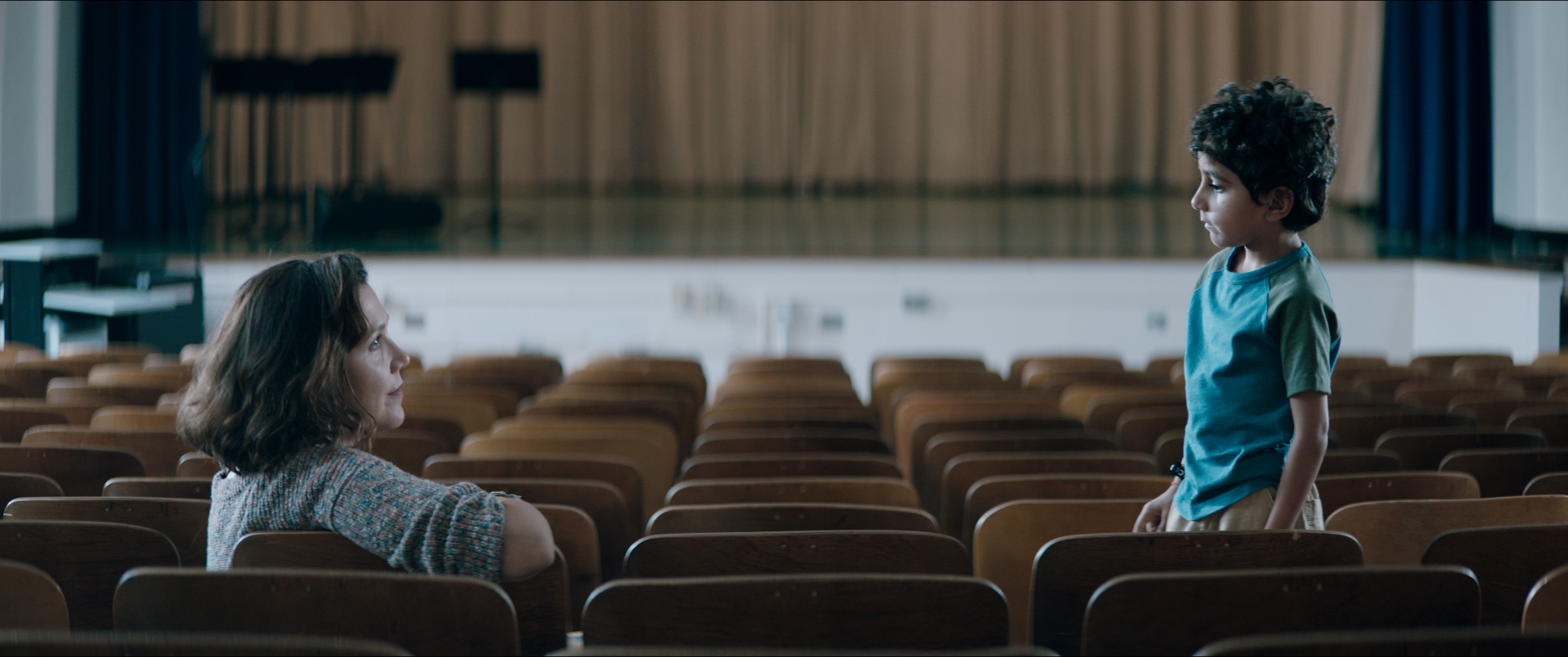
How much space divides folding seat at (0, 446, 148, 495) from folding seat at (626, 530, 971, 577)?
131cm

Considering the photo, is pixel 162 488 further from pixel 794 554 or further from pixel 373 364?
pixel 794 554

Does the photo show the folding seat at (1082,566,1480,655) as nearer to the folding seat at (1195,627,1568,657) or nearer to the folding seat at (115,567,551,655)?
the folding seat at (1195,627,1568,657)

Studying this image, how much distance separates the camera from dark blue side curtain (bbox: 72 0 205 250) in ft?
34.6

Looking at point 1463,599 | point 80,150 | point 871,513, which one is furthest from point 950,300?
point 80,150

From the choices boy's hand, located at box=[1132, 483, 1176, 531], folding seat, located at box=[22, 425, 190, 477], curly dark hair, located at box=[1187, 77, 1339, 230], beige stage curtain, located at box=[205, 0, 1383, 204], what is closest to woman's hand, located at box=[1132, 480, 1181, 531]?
boy's hand, located at box=[1132, 483, 1176, 531]

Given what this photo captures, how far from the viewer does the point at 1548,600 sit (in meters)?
1.53

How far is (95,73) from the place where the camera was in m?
10.5

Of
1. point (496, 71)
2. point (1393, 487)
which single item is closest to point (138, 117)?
point (496, 71)

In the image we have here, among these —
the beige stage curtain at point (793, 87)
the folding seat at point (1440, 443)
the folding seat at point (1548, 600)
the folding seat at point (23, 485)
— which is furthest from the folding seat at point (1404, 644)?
the beige stage curtain at point (793, 87)

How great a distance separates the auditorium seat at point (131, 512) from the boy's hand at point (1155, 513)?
1.51 m

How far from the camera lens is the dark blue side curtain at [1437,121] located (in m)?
9.50

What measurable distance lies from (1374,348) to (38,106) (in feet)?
32.4

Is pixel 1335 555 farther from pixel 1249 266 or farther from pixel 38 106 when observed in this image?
pixel 38 106

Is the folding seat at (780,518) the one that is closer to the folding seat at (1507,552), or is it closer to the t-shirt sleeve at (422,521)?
the t-shirt sleeve at (422,521)
